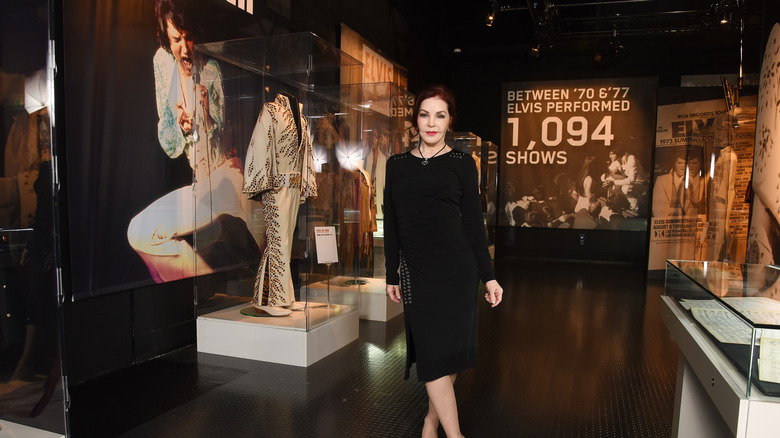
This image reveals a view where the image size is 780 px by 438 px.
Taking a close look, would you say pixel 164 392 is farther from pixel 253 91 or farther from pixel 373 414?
pixel 253 91

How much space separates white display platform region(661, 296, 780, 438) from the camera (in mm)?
1004

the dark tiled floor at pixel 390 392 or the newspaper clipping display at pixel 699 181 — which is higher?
the newspaper clipping display at pixel 699 181

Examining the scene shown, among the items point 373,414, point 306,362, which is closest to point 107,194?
point 306,362

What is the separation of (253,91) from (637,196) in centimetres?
A: 739

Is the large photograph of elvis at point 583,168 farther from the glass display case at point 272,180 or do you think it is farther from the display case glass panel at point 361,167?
the glass display case at point 272,180

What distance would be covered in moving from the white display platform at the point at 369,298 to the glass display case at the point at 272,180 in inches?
1.8

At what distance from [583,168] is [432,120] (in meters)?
7.87

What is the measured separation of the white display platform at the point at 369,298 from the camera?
149 inches

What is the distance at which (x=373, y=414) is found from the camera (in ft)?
8.07

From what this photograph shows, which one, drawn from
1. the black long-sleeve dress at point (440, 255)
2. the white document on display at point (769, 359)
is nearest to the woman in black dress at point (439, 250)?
the black long-sleeve dress at point (440, 255)

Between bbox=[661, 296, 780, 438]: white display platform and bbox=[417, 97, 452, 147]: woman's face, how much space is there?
103cm

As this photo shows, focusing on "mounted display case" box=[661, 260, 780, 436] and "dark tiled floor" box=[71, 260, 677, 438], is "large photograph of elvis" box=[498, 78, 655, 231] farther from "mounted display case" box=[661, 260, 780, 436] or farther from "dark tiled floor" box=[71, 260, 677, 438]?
"mounted display case" box=[661, 260, 780, 436]

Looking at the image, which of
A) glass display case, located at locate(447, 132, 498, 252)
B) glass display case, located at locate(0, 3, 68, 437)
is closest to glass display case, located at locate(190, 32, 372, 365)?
glass display case, located at locate(0, 3, 68, 437)

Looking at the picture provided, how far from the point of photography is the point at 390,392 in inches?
108
